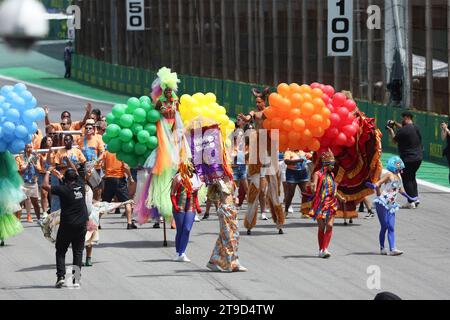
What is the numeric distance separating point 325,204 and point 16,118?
450 cm

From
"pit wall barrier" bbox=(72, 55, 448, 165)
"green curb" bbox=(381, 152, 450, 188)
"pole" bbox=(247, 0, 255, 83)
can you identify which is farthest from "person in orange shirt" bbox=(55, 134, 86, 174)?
"pole" bbox=(247, 0, 255, 83)

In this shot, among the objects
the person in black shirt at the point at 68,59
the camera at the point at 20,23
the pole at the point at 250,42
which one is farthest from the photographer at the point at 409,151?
the person in black shirt at the point at 68,59

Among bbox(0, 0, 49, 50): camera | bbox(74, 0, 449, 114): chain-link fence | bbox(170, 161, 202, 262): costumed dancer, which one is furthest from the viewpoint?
bbox(74, 0, 449, 114): chain-link fence

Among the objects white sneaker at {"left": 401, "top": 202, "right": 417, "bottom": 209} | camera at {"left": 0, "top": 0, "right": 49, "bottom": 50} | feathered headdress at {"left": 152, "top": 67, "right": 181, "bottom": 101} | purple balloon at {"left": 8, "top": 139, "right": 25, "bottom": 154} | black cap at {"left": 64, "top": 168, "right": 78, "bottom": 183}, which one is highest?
camera at {"left": 0, "top": 0, "right": 49, "bottom": 50}

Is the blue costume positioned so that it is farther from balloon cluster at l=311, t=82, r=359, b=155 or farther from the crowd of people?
balloon cluster at l=311, t=82, r=359, b=155

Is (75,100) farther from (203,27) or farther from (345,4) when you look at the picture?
(345,4)

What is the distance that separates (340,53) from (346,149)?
9127 millimetres

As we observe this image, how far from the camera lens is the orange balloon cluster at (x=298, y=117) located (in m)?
19.0

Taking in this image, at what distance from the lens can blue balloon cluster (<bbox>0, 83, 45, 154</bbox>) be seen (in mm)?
18422

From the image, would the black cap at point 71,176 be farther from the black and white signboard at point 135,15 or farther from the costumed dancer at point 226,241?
the black and white signboard at point 135,15

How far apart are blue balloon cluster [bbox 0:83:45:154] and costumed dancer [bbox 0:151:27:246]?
32 centimetres

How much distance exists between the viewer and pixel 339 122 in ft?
65.1

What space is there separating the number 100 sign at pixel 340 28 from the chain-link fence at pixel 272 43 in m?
1.57
